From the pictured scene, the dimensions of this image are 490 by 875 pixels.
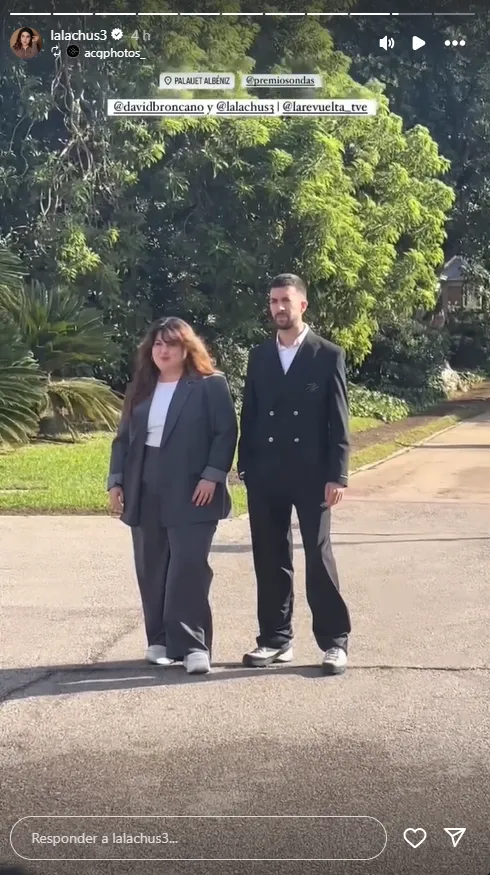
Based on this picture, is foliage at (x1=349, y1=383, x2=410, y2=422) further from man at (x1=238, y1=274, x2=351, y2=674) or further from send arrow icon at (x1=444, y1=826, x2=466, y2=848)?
send arrow icon at (x1=444, y1=826, x2=466, y2=848)

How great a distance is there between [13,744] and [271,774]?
97 cm

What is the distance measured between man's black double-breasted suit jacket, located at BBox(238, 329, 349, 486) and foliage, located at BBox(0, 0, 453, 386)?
0.18m

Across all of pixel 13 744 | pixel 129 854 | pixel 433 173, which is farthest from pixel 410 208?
pixel 129 854

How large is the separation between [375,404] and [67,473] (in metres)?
3.91

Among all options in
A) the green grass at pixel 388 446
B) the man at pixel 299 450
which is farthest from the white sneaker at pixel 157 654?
the green grass at pixel 388 446

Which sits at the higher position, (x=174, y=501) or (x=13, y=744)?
(x=174, y=501)

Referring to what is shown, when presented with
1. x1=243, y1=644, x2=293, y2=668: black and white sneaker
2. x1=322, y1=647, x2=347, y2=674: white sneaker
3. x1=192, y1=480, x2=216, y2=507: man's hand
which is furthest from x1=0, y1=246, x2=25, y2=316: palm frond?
x1=322, y1=647, x2=347, y2=674: white sneaker

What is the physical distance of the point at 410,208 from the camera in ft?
15.1

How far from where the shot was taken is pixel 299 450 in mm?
4473

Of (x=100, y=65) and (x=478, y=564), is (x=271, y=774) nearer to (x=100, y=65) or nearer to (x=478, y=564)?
(x=100, y=65)

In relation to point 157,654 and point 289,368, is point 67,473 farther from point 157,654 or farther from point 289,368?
point 289,368

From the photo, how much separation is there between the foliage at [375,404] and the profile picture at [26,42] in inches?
116

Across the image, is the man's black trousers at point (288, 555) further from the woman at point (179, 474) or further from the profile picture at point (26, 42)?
the profile picture at point (26, 42)

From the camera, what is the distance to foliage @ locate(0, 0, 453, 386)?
142 inches
